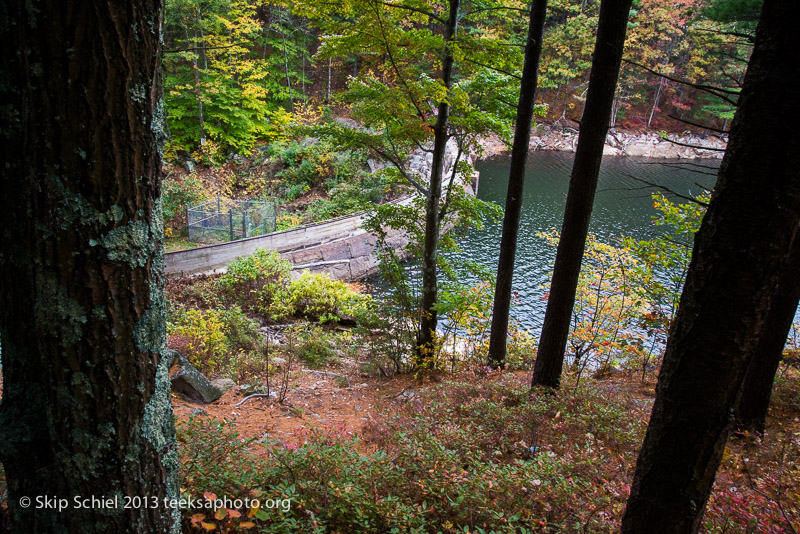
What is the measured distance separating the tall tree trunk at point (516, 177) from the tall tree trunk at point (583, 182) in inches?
55.5

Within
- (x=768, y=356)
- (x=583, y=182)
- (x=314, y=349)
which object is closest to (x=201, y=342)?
(x=314, y=349)

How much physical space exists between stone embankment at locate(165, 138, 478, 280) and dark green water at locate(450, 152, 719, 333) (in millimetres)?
4613

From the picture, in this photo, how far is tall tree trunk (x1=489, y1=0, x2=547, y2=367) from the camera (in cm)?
637

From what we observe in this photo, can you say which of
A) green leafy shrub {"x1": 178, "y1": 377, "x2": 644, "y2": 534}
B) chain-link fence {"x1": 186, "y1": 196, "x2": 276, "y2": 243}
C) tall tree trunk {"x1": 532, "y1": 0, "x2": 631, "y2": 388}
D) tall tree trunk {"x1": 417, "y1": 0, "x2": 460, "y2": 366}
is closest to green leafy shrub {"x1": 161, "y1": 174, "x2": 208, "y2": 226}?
chain-link fence {"x1": 186, "y1": 196, "x2": 276, "y2": 243}

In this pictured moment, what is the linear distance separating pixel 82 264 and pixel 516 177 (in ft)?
21.1

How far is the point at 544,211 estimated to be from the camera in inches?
1025

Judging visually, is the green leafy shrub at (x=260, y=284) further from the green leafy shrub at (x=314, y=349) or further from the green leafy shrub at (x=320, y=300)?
the green leafy shrub at (x=314, y=349)

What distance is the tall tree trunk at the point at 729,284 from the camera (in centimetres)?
196

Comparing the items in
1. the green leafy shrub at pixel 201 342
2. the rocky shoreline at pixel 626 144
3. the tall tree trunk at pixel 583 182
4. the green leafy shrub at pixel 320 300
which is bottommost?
the green leafy shrub at pixel 320 300

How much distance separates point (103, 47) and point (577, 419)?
5.39m

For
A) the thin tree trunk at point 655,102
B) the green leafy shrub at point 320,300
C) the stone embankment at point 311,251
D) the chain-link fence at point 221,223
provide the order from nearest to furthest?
Answer: the green leafy shrub at point 320,300 → the stone embankment at point 311,251 → the chain-link fence at point 221,223 → the thin tree trunk at point 655,102

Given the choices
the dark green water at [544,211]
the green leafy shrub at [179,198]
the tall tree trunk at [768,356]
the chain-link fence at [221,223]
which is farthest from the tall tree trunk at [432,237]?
the green leafy shrub at [179,198]

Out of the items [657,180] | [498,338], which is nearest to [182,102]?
[498,338]

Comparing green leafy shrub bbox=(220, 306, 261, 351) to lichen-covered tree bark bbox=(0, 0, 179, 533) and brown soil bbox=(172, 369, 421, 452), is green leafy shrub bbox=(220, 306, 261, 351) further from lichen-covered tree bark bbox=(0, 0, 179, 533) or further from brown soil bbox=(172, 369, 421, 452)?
lichen-covered tree bark bbox=(0, 0, 179, 533)
